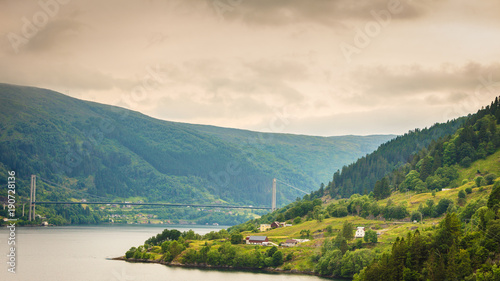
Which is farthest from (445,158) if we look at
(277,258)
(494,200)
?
(494,200)

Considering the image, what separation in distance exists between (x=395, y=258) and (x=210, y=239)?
190 feet

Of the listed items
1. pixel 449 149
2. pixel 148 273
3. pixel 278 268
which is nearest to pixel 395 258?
pixel 278 268

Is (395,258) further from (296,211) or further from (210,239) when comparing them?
(296,211)

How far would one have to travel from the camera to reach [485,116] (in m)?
133

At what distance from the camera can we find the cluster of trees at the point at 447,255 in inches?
2354

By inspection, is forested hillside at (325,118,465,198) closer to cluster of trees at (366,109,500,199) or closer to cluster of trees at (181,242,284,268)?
cluster of trees at (366,109,500,199)

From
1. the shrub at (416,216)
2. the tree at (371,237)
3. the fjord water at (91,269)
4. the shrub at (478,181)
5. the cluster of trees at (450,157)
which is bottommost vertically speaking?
the fjord water at (91,269)

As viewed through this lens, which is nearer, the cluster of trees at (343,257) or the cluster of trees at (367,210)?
the cluster of trees at (343,257)

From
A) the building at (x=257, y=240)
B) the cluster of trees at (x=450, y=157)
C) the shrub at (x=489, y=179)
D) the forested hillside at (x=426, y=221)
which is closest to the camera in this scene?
the forested hillside at (x=426, y=221)

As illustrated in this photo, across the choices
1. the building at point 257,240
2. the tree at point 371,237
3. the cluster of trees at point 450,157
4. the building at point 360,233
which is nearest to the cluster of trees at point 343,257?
the tree at point 371,237

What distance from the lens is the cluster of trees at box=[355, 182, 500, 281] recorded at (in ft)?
196

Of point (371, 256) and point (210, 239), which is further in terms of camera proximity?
point (210, 239)

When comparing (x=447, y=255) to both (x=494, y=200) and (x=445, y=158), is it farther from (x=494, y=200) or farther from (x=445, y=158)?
(x=445, y=158)

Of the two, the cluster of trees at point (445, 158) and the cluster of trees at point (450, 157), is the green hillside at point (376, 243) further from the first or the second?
the cluster of trees at point (445, 158)
